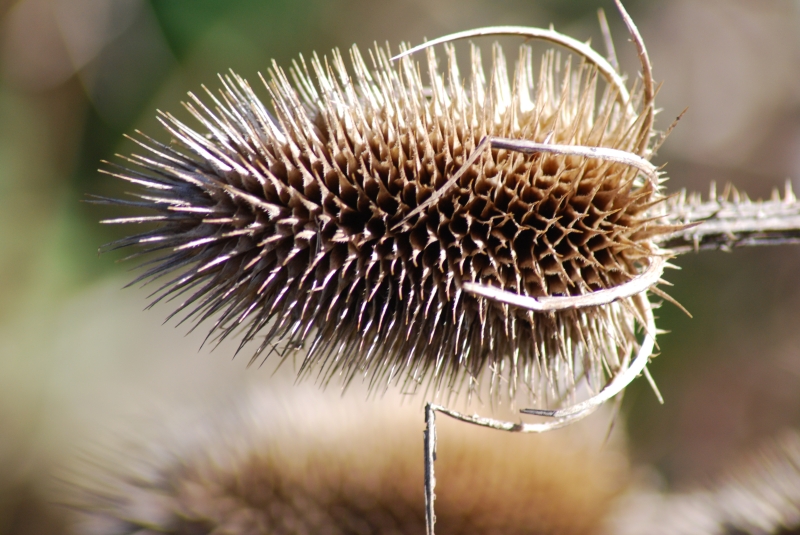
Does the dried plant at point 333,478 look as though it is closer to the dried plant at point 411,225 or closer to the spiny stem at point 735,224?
the dried plant at point 411,225

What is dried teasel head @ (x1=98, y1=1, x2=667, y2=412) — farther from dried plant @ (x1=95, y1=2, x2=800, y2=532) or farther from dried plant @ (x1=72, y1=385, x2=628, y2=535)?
dried plant @ (x1=72, y1=385, x2=628, y2=535)

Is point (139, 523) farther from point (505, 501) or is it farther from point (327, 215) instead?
point (327, 215)

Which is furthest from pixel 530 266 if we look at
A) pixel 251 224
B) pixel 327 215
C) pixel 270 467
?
pixel 270 467

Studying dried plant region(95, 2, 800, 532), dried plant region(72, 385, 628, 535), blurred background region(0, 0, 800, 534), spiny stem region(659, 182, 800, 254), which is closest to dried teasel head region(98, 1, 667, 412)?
dried plant region(95, 2, 800, 532)

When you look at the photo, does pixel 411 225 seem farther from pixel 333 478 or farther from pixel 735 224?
pixel 333 478

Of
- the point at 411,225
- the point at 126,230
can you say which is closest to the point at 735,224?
the point at 411,225

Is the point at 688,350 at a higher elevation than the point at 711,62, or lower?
lower
